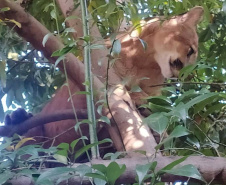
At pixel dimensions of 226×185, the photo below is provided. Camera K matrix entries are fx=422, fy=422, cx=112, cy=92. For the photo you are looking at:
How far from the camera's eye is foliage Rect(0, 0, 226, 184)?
0.89 meters

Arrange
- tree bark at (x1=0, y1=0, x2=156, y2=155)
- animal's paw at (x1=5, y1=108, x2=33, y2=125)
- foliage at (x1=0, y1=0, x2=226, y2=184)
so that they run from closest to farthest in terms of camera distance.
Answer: foliage at (x1=0, y1=0, x2=226, y2=184) < tree bark at (x1=0, y1=0, x2=156, y2=155) < animal's paw at (x1=5, y1=108, x2=33, y2=125)

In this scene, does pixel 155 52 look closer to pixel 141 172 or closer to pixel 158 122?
pixel 158 122

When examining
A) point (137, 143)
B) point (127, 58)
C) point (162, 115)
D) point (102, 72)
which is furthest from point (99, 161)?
point (127, 58)

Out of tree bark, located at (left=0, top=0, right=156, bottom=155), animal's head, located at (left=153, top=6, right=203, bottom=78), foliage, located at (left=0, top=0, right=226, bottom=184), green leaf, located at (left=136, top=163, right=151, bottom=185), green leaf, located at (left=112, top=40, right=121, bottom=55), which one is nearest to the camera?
green leaf, located at (left=136, top=163, right=151, bottom=185)

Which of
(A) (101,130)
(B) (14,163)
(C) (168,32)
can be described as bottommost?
(A) (101,130)

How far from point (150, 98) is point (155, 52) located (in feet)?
4.06

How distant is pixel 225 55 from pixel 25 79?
3.80 feet

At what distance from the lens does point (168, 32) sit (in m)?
2.40

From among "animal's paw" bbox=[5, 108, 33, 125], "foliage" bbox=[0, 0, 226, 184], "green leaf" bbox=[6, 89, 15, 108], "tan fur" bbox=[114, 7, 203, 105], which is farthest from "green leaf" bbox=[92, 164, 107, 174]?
"green leaf" bbox=[6, 89, 15, 108]

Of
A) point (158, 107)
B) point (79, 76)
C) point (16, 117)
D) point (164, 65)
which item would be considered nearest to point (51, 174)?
point (158, 107)

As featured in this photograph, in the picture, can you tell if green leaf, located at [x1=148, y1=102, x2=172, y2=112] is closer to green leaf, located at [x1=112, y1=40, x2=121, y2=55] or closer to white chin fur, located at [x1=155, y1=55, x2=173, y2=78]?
green leaf, located at [x1=112, y1=40, x2=121, y2=55]

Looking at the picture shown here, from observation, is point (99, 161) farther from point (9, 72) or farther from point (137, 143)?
point (9, 72)

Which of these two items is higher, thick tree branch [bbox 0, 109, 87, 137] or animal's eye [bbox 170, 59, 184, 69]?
animal's eye [bbox 170, 59, 184, 69]

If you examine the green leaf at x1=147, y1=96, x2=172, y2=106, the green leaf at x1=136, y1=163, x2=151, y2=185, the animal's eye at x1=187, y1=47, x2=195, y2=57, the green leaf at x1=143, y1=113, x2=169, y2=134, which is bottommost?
the green leaf at x1=136, y1=163, x2=151, y2=185
